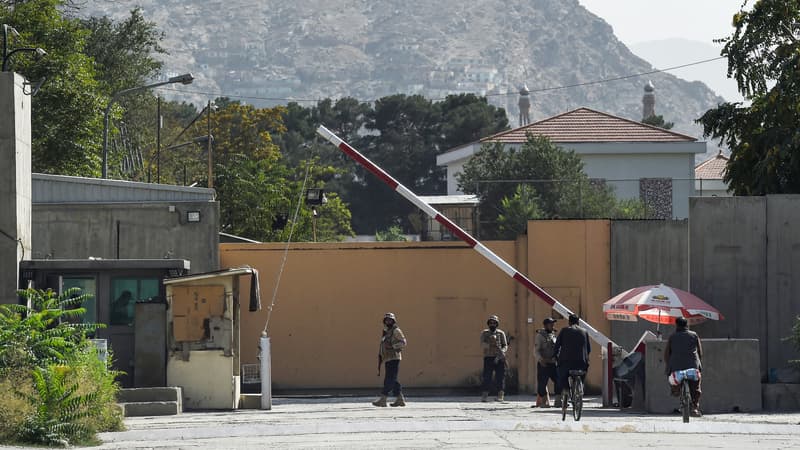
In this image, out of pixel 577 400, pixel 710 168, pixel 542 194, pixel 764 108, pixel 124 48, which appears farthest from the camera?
pixel 710 168

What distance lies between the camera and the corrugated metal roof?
2934cm

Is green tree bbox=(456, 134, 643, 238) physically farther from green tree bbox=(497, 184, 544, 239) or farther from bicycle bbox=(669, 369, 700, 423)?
bicycle bbox=(669, 369, 700, 423)

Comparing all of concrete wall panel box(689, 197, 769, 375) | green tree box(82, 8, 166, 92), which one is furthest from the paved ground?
green tree box(82, 8, 166, 92)

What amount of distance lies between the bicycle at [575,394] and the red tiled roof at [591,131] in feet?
203

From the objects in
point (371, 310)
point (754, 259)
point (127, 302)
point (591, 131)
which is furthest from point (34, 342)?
point (591, 131)

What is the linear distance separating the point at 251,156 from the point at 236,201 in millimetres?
14295

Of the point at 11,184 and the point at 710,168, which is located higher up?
the point at 710,168

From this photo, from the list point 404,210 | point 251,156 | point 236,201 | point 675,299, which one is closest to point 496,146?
point 251,156

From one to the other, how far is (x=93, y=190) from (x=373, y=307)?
621cm

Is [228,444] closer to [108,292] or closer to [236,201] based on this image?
[108,292]

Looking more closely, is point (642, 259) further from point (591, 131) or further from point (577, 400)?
point (591, 131)

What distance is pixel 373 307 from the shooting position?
96.9 feet

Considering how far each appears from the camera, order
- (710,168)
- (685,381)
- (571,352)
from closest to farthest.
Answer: (685,381)
(571,352)
(710,168)

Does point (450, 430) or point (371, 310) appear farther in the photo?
point (371, 310)
